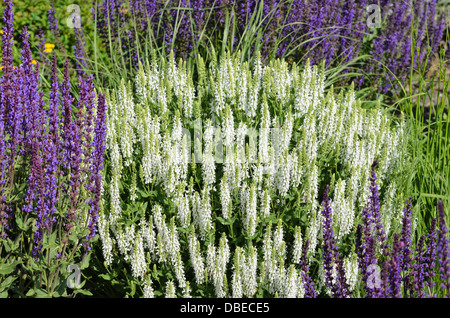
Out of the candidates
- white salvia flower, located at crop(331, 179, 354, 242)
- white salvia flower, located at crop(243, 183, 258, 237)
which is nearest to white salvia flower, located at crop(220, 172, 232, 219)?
white salvia flower, located at crop(243, 183, 258, 237)

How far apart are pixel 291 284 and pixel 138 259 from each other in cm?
96

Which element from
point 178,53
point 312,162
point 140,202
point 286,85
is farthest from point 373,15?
point 140,202

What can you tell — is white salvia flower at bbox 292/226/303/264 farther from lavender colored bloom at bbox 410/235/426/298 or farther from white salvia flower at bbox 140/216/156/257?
white salvia flower at bbox 140/216/156/257

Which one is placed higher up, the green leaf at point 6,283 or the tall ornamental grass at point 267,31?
the tall ornamental grass at point 267,31

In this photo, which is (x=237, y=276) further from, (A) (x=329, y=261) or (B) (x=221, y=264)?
(A) (x=329, y=261)

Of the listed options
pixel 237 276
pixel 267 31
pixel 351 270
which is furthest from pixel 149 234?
pixel 267 31

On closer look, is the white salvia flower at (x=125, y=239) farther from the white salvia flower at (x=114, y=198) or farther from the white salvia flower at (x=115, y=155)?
the white salvia flower at (x=115, y=155)

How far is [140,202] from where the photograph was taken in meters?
3.67

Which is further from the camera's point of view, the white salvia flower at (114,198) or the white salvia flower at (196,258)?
the white salvia flower at (114,198)

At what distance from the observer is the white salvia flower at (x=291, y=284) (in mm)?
3041

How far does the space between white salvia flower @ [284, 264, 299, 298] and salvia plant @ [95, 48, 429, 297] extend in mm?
10

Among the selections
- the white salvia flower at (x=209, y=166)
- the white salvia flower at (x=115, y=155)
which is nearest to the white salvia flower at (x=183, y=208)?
the white salvia flower at (x=209, y=166)

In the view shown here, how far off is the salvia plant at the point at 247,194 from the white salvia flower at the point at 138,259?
1 centimetres

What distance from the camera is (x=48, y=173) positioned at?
10.8 feet
